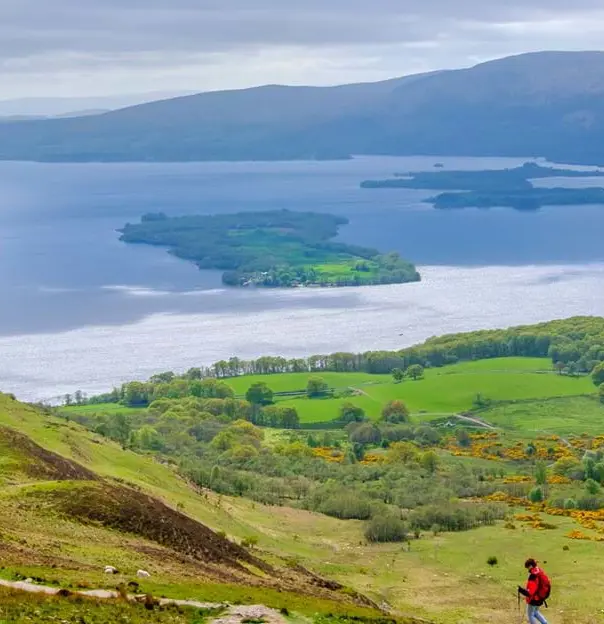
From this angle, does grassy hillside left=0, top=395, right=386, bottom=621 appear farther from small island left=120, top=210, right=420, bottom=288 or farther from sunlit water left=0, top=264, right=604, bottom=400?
small island left=120, top=210, right=420, bottom=288

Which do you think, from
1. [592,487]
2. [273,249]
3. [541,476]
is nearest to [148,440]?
[541,476]

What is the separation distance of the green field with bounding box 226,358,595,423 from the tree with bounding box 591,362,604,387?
35cm

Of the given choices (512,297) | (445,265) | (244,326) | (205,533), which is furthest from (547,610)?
(445,265)

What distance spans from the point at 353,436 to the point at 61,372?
20.9 meters

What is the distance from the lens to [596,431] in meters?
53.8

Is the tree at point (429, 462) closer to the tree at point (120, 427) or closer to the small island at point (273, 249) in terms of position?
the tree at point (120, 427)

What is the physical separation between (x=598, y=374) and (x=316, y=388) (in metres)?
15.0

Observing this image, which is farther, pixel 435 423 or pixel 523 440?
pixel 435 423

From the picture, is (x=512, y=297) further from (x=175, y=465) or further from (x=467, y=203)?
(x=467, y=203)

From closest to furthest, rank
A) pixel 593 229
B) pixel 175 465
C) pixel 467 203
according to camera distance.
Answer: pixel 175 465, pixel 593 229, pixel 467 203

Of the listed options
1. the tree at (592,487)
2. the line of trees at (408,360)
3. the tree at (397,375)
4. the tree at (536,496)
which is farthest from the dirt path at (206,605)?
the tree at (397,375)

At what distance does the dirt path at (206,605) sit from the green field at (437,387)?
43006 millimetres

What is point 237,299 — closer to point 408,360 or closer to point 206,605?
point 408,360

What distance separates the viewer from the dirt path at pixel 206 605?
47.5 feet
